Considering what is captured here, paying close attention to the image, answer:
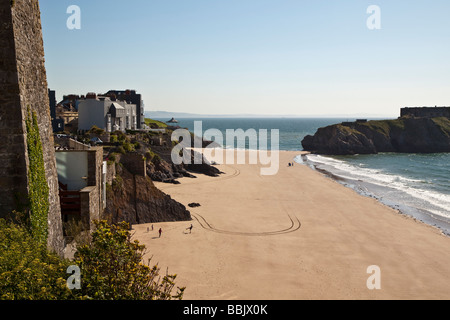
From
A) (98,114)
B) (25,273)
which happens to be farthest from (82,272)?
(98,114)

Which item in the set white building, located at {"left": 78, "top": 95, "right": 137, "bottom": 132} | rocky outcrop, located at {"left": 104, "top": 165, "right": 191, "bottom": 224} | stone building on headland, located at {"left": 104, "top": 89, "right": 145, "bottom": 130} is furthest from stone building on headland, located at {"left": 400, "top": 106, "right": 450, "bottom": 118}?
rocky outcrop, located at {"left": 104, "top": 165, "right": 191, "bottom": 224}

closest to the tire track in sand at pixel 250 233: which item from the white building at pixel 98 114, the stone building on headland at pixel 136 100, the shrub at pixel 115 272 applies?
the shrub at pixel 115 272

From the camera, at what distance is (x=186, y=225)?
1272 inches

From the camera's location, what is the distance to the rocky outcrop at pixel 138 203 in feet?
94.0

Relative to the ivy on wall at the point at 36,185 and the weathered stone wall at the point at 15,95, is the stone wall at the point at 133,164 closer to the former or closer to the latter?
the ivy on wall at the point at 36,185

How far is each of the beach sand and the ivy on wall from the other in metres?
10.7

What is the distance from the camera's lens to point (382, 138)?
11725cm

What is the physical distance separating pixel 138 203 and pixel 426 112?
496ft

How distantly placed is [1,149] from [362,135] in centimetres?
11575

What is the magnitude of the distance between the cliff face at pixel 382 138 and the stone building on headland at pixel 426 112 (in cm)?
2157
